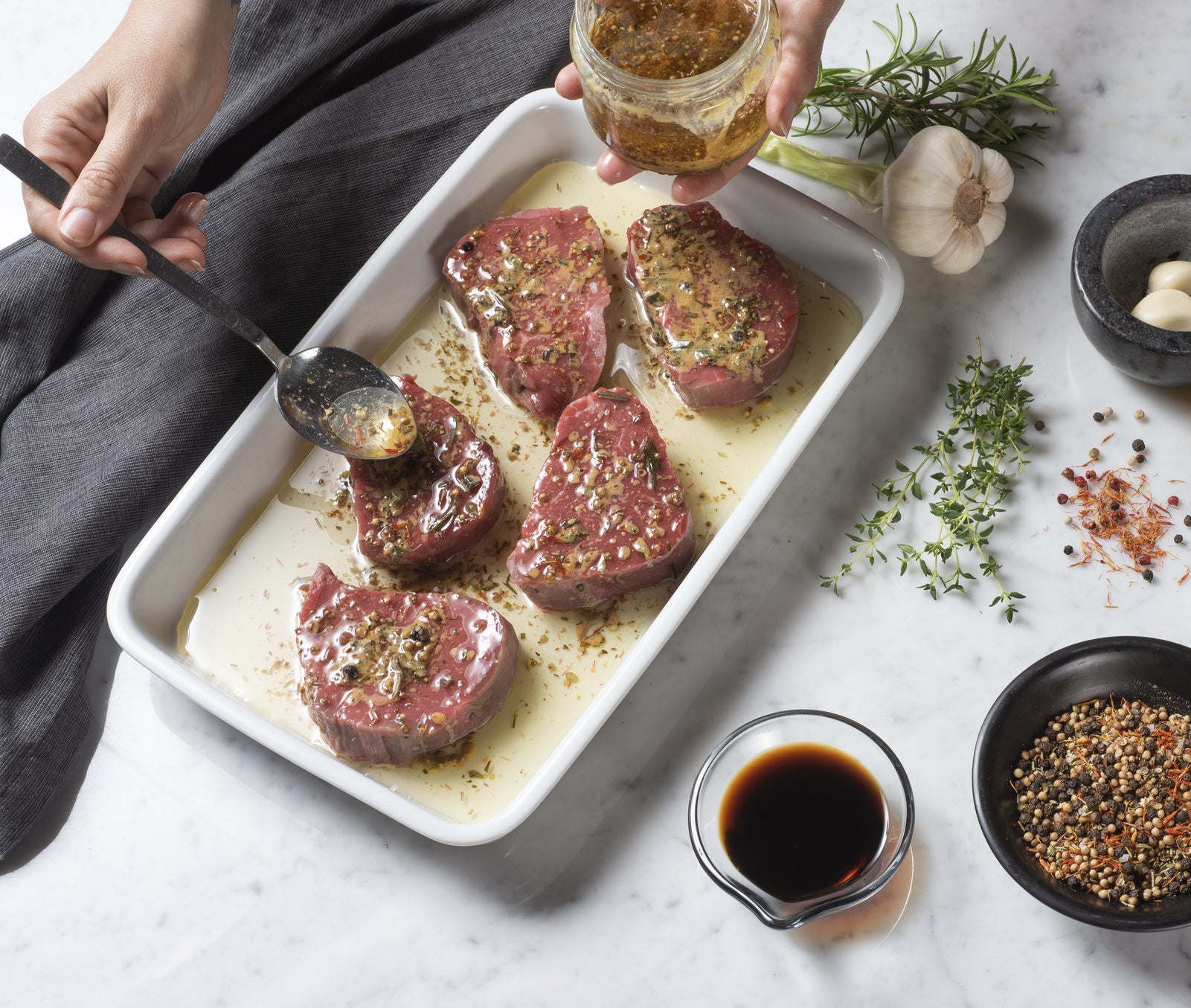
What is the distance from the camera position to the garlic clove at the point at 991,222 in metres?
2.63

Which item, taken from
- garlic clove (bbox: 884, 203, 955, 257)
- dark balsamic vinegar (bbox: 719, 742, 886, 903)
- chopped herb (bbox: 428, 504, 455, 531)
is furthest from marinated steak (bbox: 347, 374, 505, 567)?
Answer: garlic clove (bbox: 884, 203, 955, 257)

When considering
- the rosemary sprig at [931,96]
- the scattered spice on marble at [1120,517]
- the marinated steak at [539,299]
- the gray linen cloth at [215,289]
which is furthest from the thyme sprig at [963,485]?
the gray linen cloth at [215,289]

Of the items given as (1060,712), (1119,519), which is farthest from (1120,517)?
(1060,712)

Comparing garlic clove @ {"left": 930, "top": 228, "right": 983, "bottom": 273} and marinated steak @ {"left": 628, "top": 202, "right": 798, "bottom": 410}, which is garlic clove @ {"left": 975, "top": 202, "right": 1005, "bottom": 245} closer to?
garlic clove @ {"left": 930, "top": 228, "right": 983, "bottom": 273}

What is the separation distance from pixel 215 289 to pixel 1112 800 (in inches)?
88.1

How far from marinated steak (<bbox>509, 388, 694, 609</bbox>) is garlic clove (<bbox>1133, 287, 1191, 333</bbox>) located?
1075 mm

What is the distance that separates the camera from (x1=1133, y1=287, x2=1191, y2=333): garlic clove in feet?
7.98

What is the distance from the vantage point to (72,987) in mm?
2574

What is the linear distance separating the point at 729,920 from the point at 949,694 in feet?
2.26

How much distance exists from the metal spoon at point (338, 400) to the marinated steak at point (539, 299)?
0.89 feet

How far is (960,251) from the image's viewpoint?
263 cm

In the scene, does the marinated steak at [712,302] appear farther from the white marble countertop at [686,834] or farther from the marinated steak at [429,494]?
the marinated steak at [429,494]

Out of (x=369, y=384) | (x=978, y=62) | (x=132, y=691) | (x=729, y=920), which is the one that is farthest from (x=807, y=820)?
(x=978, y=62)

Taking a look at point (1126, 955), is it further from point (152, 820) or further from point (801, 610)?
point (152, 820)
